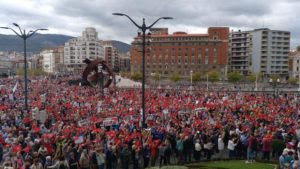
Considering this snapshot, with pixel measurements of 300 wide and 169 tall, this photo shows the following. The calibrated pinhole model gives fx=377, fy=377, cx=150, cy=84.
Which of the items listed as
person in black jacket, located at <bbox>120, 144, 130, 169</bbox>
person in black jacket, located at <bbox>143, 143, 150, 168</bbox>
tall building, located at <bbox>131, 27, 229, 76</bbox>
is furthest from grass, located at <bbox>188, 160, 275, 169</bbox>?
tall building, located at <bbox>131, 27, 229, 76</bbox>

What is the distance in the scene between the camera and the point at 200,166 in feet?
53.8

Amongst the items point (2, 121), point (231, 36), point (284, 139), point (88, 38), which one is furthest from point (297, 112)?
point (88, 38)

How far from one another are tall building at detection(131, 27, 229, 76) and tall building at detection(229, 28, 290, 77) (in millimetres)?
9321

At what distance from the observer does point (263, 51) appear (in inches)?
5108

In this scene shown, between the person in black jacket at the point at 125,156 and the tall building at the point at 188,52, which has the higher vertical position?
the tall building at the point at 188,52

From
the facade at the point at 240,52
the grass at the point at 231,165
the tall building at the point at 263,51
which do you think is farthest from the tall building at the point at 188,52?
the grass at the point at 231,165

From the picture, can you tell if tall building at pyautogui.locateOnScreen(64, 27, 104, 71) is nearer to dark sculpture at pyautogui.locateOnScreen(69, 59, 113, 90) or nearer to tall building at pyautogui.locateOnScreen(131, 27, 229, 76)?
tall building at pyautogui.locateOnScreen(131, 27, 229, 76)

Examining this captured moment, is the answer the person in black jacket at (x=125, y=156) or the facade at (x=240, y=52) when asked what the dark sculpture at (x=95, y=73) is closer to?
the person in black jacket at (x=125, y=156)

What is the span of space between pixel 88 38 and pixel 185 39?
65.9 m

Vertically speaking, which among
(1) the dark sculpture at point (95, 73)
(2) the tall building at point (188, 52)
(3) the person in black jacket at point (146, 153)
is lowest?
(3) the person in black jacket at point (146, 153)

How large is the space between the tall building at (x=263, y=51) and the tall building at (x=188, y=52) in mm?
9321

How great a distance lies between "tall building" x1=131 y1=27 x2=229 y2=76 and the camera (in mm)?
127188

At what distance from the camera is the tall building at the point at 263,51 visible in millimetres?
129000

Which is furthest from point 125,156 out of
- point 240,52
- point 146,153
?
point 240,52
